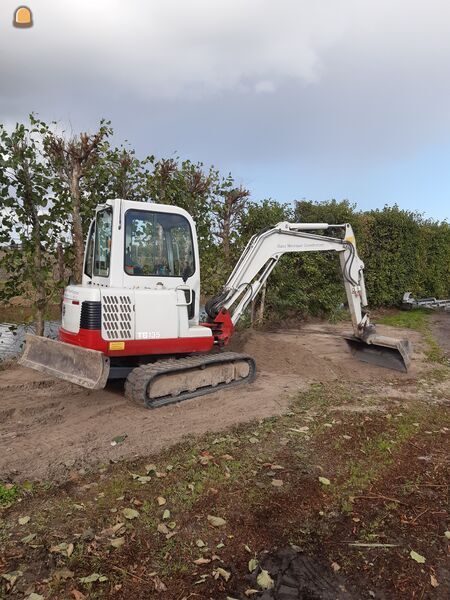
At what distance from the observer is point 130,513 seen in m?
3.68

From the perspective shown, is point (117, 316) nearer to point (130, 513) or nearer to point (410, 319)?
point (130, 513)

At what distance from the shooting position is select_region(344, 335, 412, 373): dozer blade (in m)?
8.51

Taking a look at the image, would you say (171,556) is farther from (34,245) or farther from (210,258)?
(210,258)

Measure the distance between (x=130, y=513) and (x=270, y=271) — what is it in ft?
16.9

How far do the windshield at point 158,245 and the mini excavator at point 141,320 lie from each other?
0.01 metres

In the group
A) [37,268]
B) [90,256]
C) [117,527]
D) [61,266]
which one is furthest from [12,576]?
[61,266]

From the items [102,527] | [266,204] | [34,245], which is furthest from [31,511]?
[266,204]

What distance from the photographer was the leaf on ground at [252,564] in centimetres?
305

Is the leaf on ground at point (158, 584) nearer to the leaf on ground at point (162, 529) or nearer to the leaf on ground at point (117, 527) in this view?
the leaf on ground at point (162, 529)

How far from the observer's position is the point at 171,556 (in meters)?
3.16

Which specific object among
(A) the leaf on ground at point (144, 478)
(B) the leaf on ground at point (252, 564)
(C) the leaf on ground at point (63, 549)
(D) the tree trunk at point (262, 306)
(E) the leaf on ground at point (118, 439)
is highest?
(D) the tree trunk at point (262, 306)

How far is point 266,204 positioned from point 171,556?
10451 millimetres

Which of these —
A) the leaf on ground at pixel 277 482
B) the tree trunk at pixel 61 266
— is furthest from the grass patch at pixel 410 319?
the leaf on ground at pixel 277 482

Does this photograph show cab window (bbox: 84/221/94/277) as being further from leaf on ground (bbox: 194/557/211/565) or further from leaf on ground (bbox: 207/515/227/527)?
leaf on ground (bbox: 194/557/211/565)
